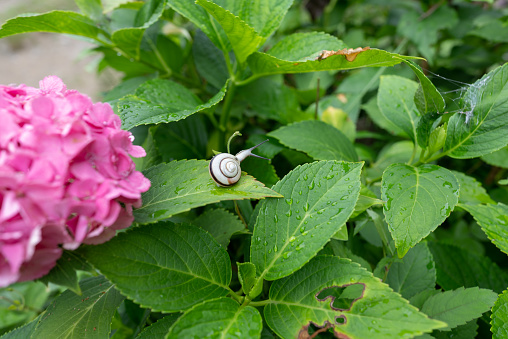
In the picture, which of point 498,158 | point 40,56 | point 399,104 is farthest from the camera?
A: point 40,56

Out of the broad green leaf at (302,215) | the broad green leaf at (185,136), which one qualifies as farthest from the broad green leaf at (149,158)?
the broad green leaf at (302,215)

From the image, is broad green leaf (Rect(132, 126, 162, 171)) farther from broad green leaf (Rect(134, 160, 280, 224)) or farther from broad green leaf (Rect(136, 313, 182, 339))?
broad green leaf (Rect(136, 313, 182, 339))

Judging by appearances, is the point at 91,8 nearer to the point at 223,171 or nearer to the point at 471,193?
the point at 223,171

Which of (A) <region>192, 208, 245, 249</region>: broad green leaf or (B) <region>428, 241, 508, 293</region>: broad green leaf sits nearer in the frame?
(A) <region>192, 208, 245, 249</region>: broad green leaf

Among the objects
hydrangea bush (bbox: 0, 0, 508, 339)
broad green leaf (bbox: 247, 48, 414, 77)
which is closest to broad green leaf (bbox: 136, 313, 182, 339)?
hydrangea bush (bbox: 0, 0, 508, 339)

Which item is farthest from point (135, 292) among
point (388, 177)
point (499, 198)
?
point (499, 198)

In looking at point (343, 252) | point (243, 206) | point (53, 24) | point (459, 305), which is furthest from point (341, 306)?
point (53, 24)
